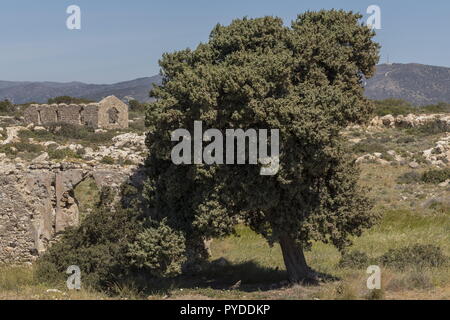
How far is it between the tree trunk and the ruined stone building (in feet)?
111

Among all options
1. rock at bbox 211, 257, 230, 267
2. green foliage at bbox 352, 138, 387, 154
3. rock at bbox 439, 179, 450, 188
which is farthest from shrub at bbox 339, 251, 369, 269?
green foliage at bbox 352, 138, 387, 154

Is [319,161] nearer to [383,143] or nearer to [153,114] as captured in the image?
[153,114]

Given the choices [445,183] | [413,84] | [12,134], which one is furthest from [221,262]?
[413,84]

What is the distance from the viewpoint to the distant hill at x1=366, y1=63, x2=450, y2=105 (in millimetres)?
103438

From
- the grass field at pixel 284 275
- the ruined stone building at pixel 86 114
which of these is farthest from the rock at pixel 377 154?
the ruined stone building at pixel 86 114

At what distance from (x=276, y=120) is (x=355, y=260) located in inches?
234

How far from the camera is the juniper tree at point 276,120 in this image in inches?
453

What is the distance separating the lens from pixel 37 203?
14.8 metres

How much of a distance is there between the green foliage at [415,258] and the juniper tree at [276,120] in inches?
86.0

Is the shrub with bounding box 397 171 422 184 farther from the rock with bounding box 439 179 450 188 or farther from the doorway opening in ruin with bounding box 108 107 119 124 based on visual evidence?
the doorway opening in ruin with bounding box 108 107 119 124

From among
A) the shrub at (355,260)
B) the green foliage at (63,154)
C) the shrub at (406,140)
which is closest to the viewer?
the shrub at (355,260)

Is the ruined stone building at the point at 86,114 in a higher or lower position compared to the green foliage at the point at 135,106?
lower

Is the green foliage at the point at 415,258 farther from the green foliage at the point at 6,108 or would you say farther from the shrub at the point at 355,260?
the green foliage at the point at 6,108

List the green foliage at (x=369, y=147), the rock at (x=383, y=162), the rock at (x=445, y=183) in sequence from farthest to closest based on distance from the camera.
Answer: the green foliage at (x=369, y=147) → the rock at (x=383, y=162) → the rock at (x=445, y=183)
